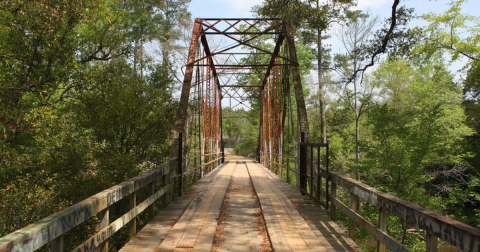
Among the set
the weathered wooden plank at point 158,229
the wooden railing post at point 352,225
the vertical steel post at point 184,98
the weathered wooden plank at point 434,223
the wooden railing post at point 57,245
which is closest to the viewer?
the weathered wooden plank at point 434,223

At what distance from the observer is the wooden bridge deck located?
381cm

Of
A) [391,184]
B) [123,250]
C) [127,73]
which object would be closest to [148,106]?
[127,73]

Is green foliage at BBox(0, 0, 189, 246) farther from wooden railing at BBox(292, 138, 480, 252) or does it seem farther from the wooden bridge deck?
wooden railing at BBox(292, 138, 480, 252)

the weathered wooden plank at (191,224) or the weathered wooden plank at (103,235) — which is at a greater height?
the weathered wooden plank at (103,235)

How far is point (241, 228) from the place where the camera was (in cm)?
476

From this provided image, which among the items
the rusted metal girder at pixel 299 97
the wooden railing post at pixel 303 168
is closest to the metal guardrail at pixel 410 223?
the wooden railing post at pixel 303 168

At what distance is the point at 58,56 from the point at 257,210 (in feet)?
24.5

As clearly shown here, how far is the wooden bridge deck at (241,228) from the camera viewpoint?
3.81 meters

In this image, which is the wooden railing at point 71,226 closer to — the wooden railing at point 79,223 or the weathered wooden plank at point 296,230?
the wooden railing at point 79,223

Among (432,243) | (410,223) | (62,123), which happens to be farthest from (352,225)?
(62,123)

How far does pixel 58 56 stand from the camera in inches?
388

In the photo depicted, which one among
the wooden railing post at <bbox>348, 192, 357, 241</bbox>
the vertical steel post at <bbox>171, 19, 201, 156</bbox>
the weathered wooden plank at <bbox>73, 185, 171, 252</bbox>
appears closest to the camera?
the weathered wooden plank at <bbox>73, 185, 171, 252</bbox>

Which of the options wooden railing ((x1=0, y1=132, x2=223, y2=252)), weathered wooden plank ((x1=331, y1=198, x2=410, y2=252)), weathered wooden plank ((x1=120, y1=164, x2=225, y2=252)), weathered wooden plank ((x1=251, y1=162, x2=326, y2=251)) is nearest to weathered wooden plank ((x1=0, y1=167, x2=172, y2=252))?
wooden railing ((x1=0, y1=132, x2=223, y2=252))

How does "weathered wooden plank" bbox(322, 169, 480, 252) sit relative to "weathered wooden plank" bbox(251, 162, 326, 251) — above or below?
above
